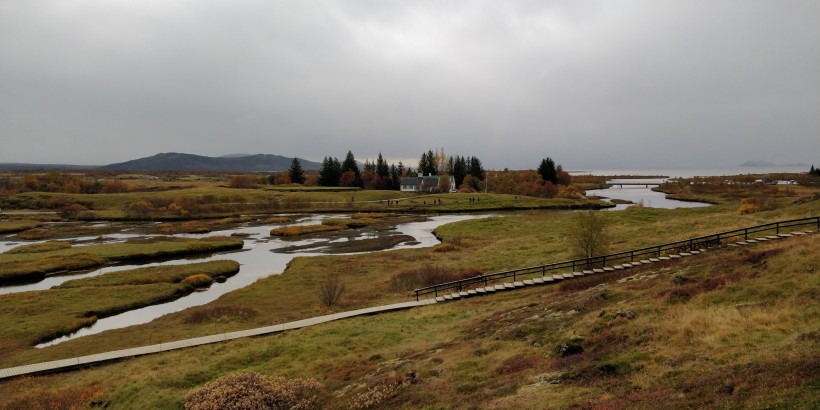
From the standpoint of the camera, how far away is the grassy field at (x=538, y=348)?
12.6 metres

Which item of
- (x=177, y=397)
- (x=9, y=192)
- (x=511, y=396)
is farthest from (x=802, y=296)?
(x=9, y=192)

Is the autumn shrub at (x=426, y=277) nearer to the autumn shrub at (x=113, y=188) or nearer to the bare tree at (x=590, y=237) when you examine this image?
the bare tree at (x=590, y=237)

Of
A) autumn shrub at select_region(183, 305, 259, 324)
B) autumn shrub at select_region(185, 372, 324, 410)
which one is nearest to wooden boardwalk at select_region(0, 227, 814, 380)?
autumn shrub at select_region(183, 305, 259, 324)

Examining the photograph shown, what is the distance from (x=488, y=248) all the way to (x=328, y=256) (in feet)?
71.7

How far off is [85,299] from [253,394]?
111 ft

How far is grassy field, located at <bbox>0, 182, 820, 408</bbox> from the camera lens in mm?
12648

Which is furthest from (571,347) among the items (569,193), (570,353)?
(569,193)

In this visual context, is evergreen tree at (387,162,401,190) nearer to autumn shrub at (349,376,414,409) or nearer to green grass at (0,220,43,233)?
green grass at (0,220,43,233)

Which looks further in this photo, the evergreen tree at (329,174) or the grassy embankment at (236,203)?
the evergreen tree at (329,174)

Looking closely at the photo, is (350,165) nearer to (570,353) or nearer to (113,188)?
(113,188)

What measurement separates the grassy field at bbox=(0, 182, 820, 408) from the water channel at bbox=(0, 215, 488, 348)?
4410mm

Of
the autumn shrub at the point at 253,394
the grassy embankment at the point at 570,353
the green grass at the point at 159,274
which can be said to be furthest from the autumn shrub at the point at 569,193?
the autumn shrub at the point at 253,394

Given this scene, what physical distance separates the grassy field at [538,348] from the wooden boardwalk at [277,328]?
1.19 meters

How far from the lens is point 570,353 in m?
16.9
